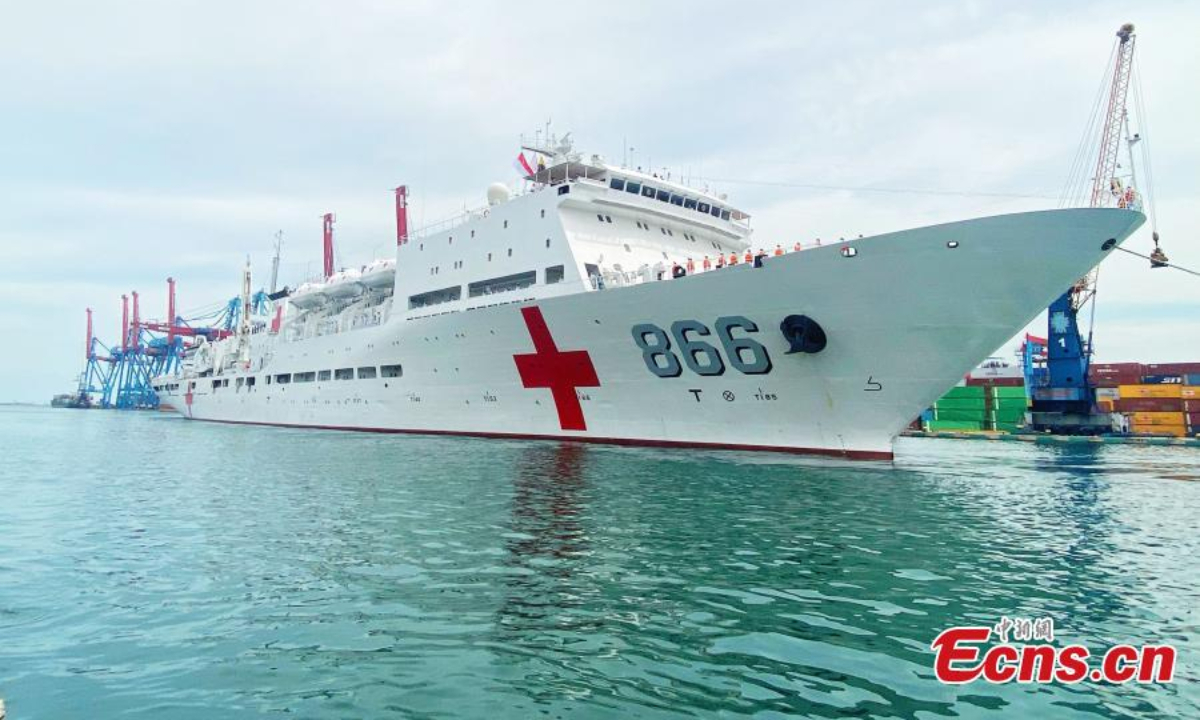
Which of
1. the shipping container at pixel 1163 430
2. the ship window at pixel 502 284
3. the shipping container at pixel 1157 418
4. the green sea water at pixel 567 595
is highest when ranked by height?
the ship window at pixel 502 284

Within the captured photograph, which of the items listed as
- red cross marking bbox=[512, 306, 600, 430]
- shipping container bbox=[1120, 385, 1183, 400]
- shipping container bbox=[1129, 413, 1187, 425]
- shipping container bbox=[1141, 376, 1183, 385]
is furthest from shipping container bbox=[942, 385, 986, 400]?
red cross marking bbox=[512, 306, 600, 430]

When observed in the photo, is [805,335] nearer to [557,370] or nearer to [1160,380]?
[557,370]

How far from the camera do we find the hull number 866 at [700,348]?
13766 millimetres

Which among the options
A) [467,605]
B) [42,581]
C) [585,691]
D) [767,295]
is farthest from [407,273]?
[585,691]

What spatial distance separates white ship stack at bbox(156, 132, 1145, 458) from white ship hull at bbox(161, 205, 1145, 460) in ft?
0.11

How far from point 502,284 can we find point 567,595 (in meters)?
15.2

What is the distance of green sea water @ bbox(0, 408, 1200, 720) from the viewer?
3553mm

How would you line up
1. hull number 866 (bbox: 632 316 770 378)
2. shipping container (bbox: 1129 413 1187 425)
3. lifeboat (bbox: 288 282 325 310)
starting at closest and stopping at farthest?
hull number 866 (bbox: 632 316 770 378)
lifeboat (bbox: 288 282 325 310)
shipping container (bbox: 1129 413 1187 425)

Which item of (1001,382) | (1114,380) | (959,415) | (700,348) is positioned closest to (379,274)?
(700,348)

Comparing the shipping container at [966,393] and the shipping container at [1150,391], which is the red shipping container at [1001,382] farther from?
the shipping container at [1150,391]

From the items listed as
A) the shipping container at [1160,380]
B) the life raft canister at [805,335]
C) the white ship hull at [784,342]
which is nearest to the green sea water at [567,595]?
the white ship hull at [784,342]

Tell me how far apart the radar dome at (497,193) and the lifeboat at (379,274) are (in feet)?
20.7

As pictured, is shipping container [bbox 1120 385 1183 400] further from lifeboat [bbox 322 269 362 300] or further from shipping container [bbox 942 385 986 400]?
lifeboat [bbox 322 269 362 300]

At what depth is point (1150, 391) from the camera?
33.4m
